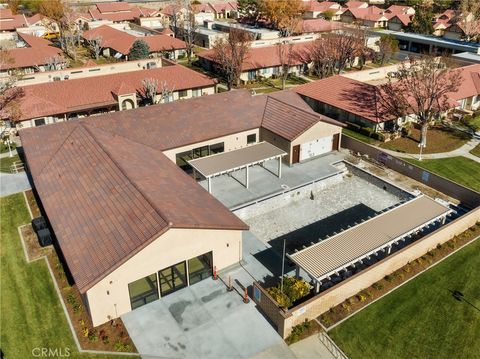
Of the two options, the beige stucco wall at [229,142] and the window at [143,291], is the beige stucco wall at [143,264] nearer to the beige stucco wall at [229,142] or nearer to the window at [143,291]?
the window at [143,291]

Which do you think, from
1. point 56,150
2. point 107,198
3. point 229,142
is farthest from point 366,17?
point 107,198

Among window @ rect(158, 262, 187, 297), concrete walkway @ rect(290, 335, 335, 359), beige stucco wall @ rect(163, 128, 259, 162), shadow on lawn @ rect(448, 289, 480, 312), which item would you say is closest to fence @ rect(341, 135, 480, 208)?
beige stucco wall @ rect(163, 128, 259, 162)

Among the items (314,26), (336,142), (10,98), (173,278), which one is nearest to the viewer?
(173,278)

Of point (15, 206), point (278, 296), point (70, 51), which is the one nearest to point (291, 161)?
point (278, 296)

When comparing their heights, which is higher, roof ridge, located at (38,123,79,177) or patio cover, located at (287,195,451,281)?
roof ridge, located at (38,123,79,177)

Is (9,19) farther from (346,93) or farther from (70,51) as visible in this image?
(346,93)

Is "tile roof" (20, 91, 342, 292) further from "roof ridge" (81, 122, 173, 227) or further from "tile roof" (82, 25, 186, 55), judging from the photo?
"tile roof" (82, 25, 186, 55)

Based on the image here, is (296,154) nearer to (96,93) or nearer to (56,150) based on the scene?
(56,150)
